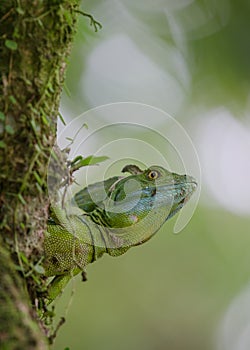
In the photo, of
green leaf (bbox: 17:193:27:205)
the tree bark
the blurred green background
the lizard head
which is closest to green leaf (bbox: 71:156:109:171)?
the tree bark

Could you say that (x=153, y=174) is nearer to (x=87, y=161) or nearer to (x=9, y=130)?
(x=87, y=161)

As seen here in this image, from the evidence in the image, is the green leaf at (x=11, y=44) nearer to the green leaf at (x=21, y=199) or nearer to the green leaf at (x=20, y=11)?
the green leaf at (x=20, y=11)

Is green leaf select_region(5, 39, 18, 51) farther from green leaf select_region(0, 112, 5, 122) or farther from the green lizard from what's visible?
the green lizard

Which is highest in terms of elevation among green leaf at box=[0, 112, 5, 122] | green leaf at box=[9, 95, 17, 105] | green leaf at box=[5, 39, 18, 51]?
green leaf at box=[5, 39, 18, 51]

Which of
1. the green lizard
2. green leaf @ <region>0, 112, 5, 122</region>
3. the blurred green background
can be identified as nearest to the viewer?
green leaf @ <region>0, 112, 5, 122</region>

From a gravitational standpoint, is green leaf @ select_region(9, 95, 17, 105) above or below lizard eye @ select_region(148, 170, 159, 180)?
below

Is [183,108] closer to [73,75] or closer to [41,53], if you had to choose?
[73,75]

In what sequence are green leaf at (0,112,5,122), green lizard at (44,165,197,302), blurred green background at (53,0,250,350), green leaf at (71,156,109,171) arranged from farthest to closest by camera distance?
blurred green background at (53,0,250,350), green lizard at (44,165,197,302), green leaf at (71,156,109,171), green leaf at (0,112,5,122)
